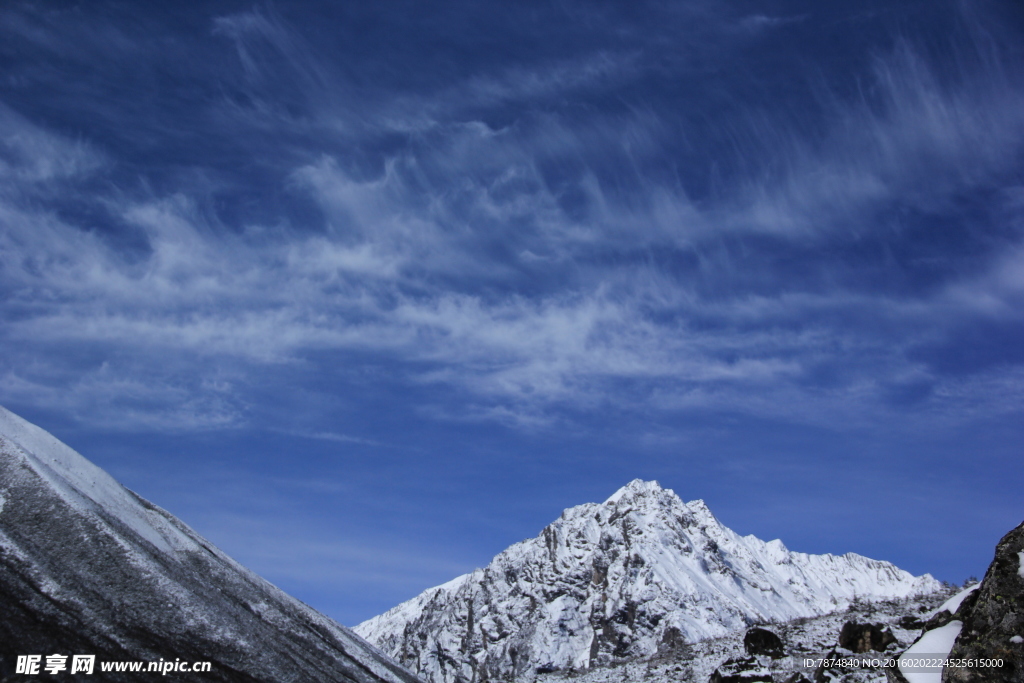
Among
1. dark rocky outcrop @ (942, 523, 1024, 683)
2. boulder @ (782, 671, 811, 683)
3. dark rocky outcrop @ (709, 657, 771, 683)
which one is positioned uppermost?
dark rocky outcrop @ (942, 523, 1024, 683)

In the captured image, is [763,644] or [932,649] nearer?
[932,649]

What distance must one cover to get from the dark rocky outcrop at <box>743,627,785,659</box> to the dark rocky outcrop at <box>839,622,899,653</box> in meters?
2.08

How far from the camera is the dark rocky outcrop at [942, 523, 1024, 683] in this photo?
11023mm

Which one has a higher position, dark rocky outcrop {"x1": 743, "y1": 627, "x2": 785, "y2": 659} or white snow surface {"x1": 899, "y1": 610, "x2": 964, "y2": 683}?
dark rocky outcrop {"x1": 743, "y1": 627, "x2": 785, "y2": 659}

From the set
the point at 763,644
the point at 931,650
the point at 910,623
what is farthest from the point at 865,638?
the point at 931,650

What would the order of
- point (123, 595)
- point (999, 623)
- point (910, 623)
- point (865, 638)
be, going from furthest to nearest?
point (910, 623)
point (865, 638)
point (123, 595)
point (999, 623)

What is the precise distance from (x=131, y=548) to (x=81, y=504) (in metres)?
1.82

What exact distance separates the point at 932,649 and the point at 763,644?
1112cm

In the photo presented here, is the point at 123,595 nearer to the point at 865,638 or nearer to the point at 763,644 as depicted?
the point at 763,644

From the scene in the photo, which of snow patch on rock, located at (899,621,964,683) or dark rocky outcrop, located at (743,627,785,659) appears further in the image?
dark rocky outcrop, located at (743,627,785,659)

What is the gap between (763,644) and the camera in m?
22.8

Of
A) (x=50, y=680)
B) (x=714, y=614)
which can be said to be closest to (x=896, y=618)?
(x=50, y=680)

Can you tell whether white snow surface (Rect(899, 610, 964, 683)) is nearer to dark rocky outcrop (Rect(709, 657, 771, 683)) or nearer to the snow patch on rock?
the snow patch on rock

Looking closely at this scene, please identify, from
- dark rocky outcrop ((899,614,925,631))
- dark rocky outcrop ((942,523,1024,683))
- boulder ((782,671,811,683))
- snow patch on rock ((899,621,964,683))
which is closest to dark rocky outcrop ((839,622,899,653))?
dark rocky outcrop ((899,614,925,631))
